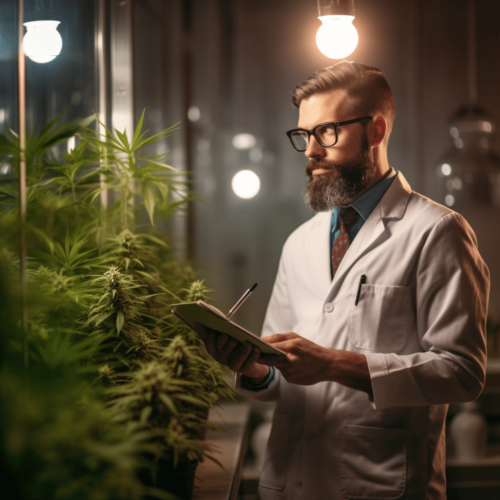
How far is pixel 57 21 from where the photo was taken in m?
1.31

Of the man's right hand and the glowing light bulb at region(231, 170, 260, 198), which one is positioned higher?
the glowing light bulb at region(231, 170, 260, 198)

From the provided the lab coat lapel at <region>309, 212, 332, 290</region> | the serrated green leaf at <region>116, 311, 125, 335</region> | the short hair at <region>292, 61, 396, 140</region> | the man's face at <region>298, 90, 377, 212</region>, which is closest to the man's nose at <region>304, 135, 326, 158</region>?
the man's face at <region>298, 90, 377, 212</region>

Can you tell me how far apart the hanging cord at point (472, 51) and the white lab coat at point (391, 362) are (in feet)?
5.53

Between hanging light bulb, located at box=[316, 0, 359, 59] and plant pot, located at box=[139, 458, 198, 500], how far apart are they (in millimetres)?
1191

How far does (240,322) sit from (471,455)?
4.03 feet

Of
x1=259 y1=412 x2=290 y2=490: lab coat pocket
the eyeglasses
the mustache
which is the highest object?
the eyeglasses

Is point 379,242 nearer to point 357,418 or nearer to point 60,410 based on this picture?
point 357,418

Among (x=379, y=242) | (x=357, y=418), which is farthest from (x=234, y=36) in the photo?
(x=357, y=418)

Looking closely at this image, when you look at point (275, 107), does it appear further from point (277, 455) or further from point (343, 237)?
point (277, 455)

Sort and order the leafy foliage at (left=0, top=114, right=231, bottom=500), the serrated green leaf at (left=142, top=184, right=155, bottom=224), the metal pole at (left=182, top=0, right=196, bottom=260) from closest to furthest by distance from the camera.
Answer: the leafy foliage at (left=0, top=114, right=231, bottom=500) → the serrated green leaf at (left=142, top=184, right=155, bottom=224) → the metal pole at (left=182, top=0, right=196, bottom=260)

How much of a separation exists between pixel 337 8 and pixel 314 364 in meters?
1.03

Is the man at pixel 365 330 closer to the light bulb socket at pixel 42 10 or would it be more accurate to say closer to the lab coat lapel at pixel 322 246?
the lab coat lapel at pixel 322 246

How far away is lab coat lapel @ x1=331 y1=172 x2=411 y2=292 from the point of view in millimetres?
1221

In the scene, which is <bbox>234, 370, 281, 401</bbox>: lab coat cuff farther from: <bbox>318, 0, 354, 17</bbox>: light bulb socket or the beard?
<bbox>318, 0, 354, 17</bbox>: light bulb socket
